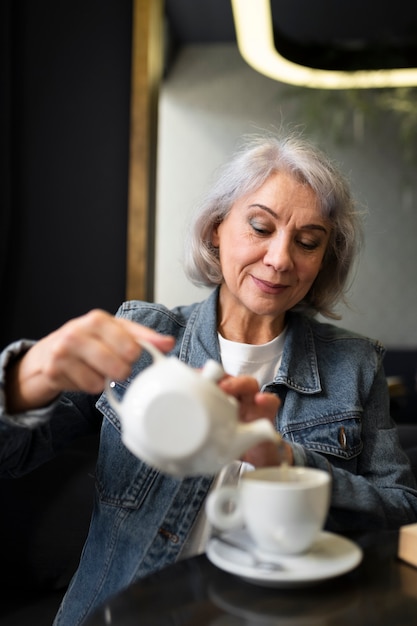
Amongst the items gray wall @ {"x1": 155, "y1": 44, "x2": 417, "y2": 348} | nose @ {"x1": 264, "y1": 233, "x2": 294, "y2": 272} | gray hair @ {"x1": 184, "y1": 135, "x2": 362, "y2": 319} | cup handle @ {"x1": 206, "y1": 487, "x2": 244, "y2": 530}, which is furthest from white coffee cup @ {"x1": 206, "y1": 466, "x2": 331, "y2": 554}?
gray wall @ {"x1": 155, "y1": 44, "x2": 417, "y2": 348}

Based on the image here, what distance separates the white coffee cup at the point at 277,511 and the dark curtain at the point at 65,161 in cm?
180

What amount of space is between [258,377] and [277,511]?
0.59 meters

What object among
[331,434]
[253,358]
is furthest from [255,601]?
[253,358]

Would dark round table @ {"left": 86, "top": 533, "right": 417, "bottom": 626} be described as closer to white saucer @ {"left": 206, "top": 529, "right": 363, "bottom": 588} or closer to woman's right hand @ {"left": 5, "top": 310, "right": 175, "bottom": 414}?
white saucer @ {"left": 206, "top": 529, "right": 363, "bottom": 588}

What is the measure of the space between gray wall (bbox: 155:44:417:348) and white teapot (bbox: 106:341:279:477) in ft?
5.62

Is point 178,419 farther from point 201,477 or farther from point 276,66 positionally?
point 276,66

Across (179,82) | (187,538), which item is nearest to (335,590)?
(187,538)

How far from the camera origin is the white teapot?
73 centimetres

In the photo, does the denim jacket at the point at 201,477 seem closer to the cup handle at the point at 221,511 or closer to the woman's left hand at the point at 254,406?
the woman's left hand at the point at 254,406

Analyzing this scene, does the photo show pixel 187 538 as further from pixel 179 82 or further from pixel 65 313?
pixel 179 82

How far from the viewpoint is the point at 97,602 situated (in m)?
1.16

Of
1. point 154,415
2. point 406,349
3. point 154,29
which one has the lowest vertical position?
point 406,349

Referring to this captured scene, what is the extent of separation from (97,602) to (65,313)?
4.88 feet

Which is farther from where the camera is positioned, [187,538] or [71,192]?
[71,192]
